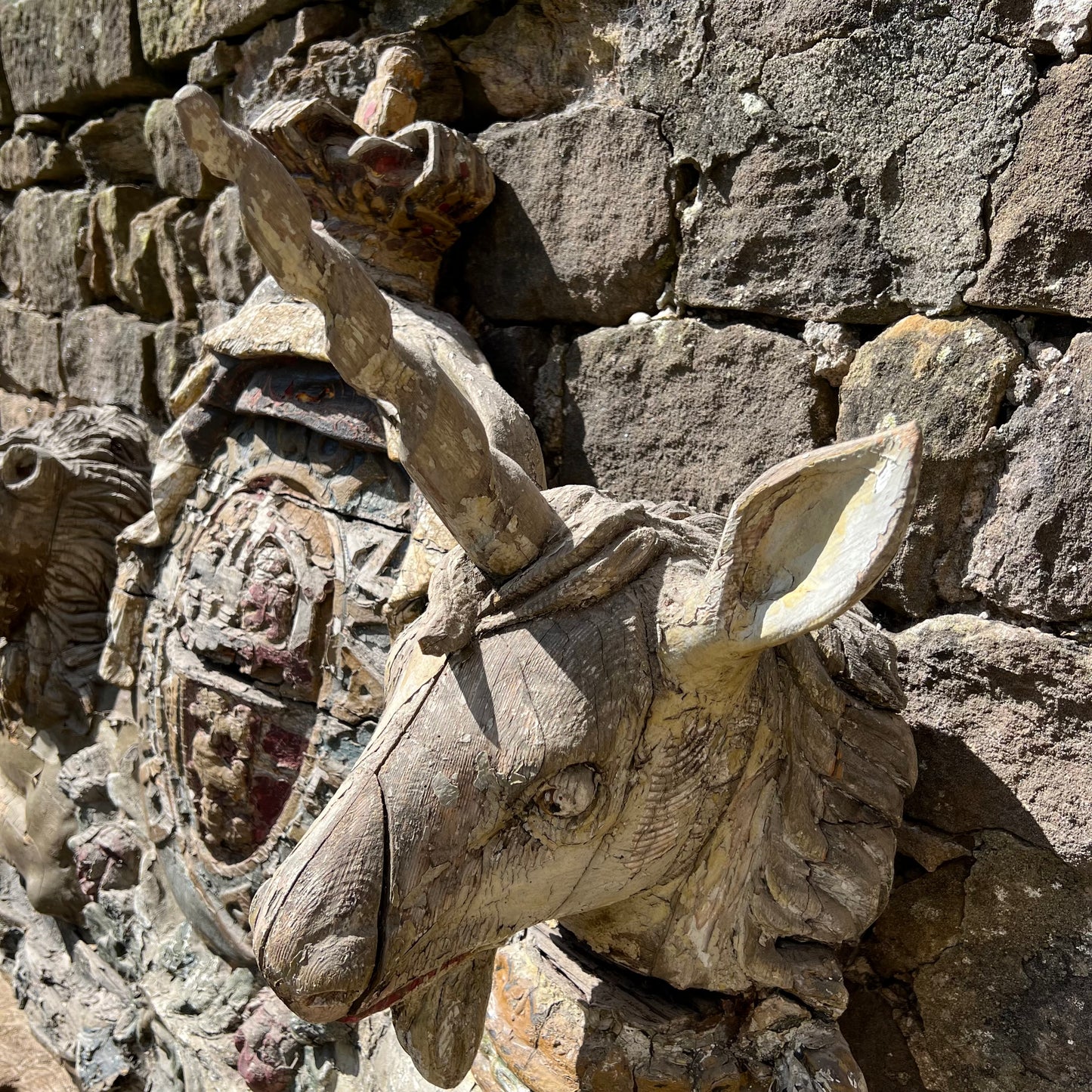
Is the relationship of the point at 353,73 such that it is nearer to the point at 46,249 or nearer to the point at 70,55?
the point at 70,55

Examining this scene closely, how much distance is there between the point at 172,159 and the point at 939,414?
267cm

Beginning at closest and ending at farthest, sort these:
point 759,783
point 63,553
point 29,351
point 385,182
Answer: point 759,783 < point 385,182 < point 63,553 < point 29,351

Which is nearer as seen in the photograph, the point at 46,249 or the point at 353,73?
the point at 353,73

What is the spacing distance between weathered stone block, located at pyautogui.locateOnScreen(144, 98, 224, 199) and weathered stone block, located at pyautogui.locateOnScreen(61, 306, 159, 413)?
1.63ft

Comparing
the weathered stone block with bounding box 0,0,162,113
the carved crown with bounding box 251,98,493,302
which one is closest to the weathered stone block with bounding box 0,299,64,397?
the weathered stone block with bounding box 0,0,162,113

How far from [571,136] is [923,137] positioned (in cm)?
77

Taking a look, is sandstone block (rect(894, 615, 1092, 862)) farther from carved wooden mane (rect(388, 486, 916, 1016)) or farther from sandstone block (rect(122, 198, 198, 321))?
sandstone block (rect(122, 198, 198, 321))

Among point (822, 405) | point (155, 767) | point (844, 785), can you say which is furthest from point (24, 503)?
point (844, 785)

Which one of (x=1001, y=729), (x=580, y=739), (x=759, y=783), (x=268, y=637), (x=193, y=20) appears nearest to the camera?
(x=580, y=739)

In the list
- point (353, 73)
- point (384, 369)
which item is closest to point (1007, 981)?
point (384, 369)

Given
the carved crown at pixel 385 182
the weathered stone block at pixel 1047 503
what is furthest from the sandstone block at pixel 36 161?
the weathered stone block at pixel 1047 503

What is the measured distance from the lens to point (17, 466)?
9.48 feet

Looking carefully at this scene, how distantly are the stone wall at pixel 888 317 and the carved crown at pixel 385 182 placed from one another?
137 mm

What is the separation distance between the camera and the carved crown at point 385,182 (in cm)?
214
